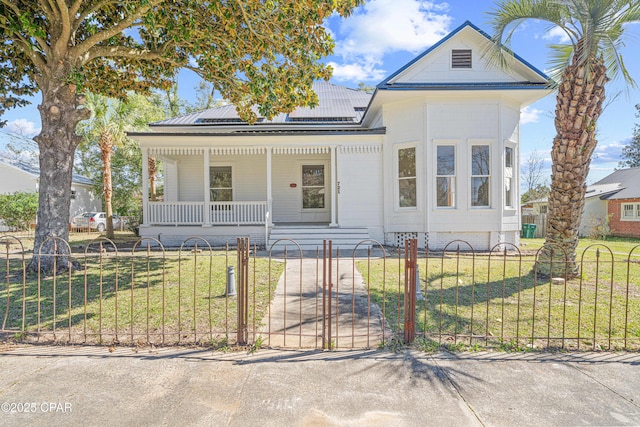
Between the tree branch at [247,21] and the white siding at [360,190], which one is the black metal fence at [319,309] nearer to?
the white siding at [360,190]

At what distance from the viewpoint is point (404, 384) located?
3.12 m

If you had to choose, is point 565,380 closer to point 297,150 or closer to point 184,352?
point 184,352

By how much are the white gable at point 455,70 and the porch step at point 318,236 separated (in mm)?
5456

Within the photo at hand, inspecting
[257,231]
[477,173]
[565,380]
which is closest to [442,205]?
[477,173]

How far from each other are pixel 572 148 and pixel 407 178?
534cm

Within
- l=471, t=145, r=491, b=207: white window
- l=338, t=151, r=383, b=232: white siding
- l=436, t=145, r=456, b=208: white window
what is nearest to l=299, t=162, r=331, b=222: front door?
l=338, t=151, r=383, b=232: white siding

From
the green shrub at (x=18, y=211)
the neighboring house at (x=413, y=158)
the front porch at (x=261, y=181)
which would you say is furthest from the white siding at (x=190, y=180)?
the green shrub at (x=18, y=211)

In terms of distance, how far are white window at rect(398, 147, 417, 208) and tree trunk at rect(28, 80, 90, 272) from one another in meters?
9.64

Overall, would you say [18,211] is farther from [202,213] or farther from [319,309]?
[319,309]

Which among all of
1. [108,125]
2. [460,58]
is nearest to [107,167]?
[108,125]

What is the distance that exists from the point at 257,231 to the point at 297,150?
3.45m

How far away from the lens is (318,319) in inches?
192

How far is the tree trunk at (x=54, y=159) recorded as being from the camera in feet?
23.2

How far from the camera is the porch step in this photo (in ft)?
37.8
